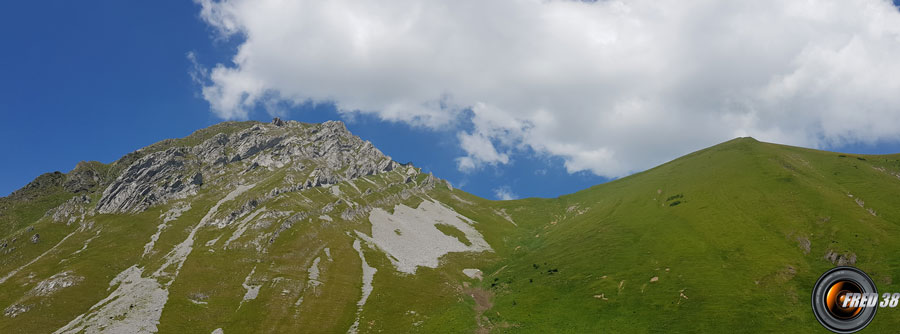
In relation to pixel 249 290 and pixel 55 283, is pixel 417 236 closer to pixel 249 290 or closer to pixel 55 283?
pixel 249 290

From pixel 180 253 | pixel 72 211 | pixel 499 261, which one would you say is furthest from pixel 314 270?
pixel 72 211

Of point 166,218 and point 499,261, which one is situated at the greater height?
point 166,218

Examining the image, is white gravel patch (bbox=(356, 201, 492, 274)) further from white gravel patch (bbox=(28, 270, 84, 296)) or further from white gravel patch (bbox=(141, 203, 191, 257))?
white gravel patch (bbox=(28, 270, 84, 296))

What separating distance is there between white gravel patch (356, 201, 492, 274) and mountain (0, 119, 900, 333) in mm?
1163

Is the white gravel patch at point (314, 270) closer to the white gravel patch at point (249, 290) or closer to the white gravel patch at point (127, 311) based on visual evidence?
the white gravel patch at point (249, 290)

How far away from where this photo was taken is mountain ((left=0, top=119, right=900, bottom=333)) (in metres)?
77.3

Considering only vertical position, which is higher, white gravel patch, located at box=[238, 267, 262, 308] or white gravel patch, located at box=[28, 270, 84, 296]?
white gravel patch, located at box=[28, 270, 84, 296]

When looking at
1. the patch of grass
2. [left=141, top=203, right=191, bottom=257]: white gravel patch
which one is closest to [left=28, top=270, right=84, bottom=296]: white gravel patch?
[left=141, top=203, right=191, bottom=257]: white gravel patch

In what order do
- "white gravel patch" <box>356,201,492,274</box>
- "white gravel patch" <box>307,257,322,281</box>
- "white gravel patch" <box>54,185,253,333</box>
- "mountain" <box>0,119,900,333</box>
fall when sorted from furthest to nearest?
"white gravel patch" <box>356,201,492,274</box> → "white gravel patch" <box>307,257,322,281</box> → "white gravel patch" <box>54,185,253,333</box> → "mountain" <box>0,119,900,333</box>

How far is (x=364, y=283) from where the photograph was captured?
104 meters

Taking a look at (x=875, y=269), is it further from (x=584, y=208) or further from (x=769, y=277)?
(x=584, y=208)

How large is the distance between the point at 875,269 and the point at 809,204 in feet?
101

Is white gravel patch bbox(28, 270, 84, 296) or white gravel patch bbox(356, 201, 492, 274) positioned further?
white gravel patch bbox(356, 201, 492, 274)

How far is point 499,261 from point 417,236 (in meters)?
38.7
